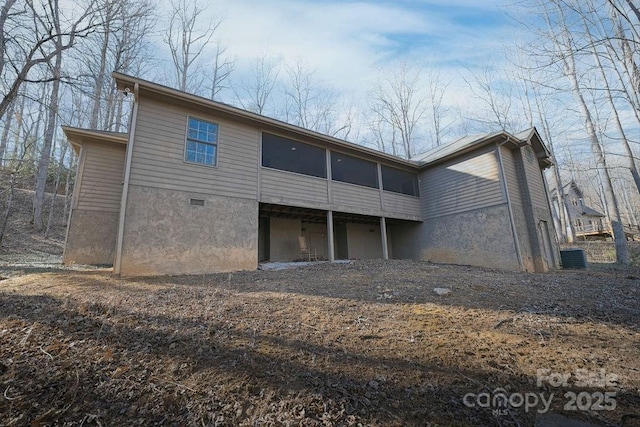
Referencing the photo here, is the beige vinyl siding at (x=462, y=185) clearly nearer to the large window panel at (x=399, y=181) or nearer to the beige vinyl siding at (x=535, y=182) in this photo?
the large window panel at (x=399, y=181)

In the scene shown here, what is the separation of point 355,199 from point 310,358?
910 cm

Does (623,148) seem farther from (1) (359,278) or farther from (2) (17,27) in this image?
(2) (17,27)

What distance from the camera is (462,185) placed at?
1168 cm

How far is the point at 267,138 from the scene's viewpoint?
9.67 m

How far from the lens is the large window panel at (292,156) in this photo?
31.9 ft

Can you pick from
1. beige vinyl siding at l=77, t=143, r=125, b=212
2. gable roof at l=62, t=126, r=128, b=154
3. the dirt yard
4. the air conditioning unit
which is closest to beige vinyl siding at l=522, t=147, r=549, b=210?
the air conditioning unit

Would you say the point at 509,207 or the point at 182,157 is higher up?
the point at 182,157

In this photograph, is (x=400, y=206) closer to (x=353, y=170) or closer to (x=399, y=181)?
(x=399, y=181)

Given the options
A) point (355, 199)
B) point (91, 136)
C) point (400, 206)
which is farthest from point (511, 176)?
point (91, 136)

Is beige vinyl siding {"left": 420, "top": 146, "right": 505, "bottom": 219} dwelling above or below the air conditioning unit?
above

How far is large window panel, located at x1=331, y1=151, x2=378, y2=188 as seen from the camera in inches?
452

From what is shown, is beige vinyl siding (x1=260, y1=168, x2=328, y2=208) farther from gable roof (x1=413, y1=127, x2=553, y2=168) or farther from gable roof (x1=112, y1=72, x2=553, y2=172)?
gable roof (x1=413, y1=127, x2=553, y2=168)

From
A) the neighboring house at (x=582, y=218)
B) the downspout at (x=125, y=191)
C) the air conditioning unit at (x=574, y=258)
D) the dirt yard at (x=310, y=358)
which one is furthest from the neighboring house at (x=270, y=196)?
the neighboring house at (x=582, y=218)

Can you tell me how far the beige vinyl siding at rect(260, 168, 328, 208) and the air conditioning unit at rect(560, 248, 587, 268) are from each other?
10.6m
